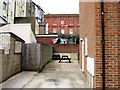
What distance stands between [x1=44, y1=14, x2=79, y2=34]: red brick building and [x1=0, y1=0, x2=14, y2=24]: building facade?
28312 millimetres

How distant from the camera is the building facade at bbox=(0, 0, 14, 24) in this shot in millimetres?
26267

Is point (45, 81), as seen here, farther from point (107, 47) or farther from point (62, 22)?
point (62, 22)

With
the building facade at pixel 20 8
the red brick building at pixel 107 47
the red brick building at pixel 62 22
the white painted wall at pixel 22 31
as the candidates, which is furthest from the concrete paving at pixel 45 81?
the red brick building at pixel 62 22

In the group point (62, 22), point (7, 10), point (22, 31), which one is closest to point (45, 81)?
point (22, 31)

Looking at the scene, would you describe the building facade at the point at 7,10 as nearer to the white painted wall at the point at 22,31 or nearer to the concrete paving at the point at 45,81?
the white painted wall at the point at 22,31

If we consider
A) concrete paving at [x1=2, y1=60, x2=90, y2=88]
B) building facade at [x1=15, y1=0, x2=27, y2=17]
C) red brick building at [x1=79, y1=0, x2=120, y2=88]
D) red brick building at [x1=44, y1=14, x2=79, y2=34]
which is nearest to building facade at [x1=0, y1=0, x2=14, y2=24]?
building facade at [x1=15, y1=0, x2=27, y2=17]

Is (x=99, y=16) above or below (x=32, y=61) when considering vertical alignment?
above

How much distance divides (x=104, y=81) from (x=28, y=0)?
39.1 m

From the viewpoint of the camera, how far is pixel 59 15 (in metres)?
60.6

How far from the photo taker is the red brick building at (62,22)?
59.7 metres

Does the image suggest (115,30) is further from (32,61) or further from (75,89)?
(32,61)

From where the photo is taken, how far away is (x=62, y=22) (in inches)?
2372

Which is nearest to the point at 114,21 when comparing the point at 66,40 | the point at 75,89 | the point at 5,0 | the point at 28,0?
the point at 75,89

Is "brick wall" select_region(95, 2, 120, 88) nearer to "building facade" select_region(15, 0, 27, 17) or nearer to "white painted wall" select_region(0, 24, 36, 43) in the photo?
"white painted wall" select_region(0, 24, 36, 43)
